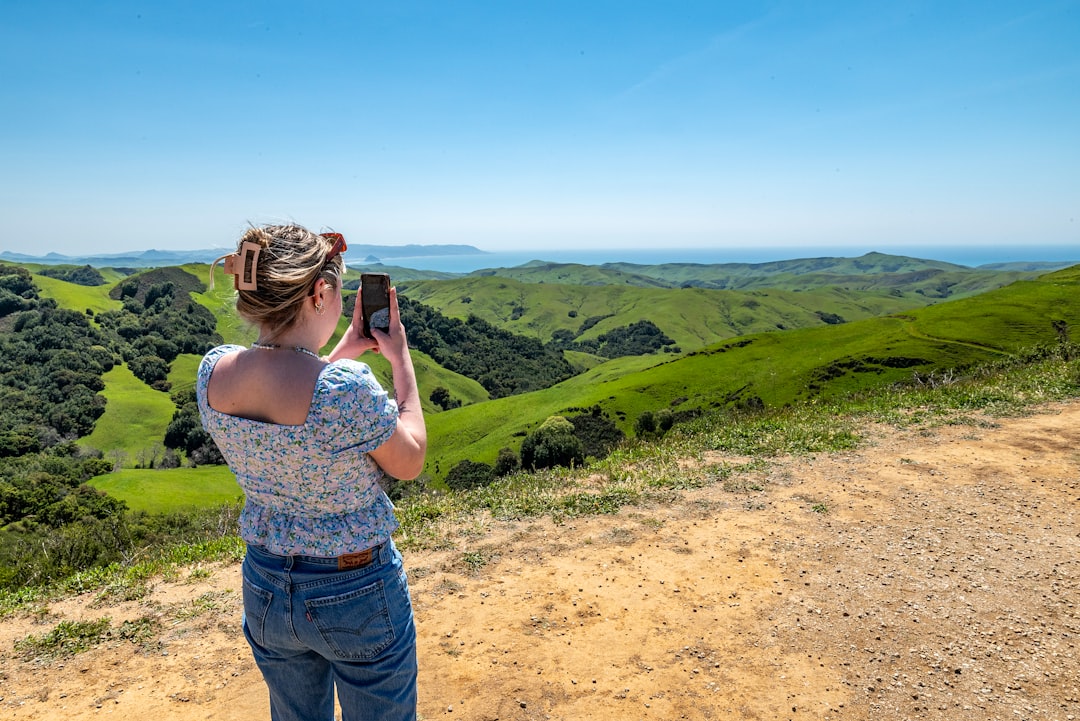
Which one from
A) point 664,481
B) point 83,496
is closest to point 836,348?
point 664,481

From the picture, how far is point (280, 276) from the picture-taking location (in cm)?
201

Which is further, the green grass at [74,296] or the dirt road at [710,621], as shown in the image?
the green grass at [74,296]

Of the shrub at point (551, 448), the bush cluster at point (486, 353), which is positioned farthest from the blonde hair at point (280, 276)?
the bush cluster at point (486, 353)

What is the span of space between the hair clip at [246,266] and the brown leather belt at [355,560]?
1089 mm

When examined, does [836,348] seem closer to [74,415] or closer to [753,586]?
[753,586]

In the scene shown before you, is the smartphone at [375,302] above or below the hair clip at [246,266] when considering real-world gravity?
below

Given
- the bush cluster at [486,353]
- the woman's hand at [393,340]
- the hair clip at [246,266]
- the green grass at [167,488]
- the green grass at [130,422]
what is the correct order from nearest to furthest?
the hair clip at [246,266] < the woman's hand at [393,340] < the green grass at [167,488] < the green grass at [130,422] < the bush cluster at [486,353]

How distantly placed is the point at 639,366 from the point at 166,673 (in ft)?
392

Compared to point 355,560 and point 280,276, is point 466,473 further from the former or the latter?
point 280,276

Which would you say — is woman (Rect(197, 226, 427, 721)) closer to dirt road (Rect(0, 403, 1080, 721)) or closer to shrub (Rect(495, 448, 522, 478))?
dirt road (Rect(0, 403, 1080, 721))

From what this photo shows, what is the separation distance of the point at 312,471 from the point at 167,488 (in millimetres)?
81669

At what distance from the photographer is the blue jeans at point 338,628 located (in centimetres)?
219

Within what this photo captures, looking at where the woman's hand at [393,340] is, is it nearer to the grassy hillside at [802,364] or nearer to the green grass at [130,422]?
the grassy hillside at [802,364]

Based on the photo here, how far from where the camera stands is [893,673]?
189 inches
